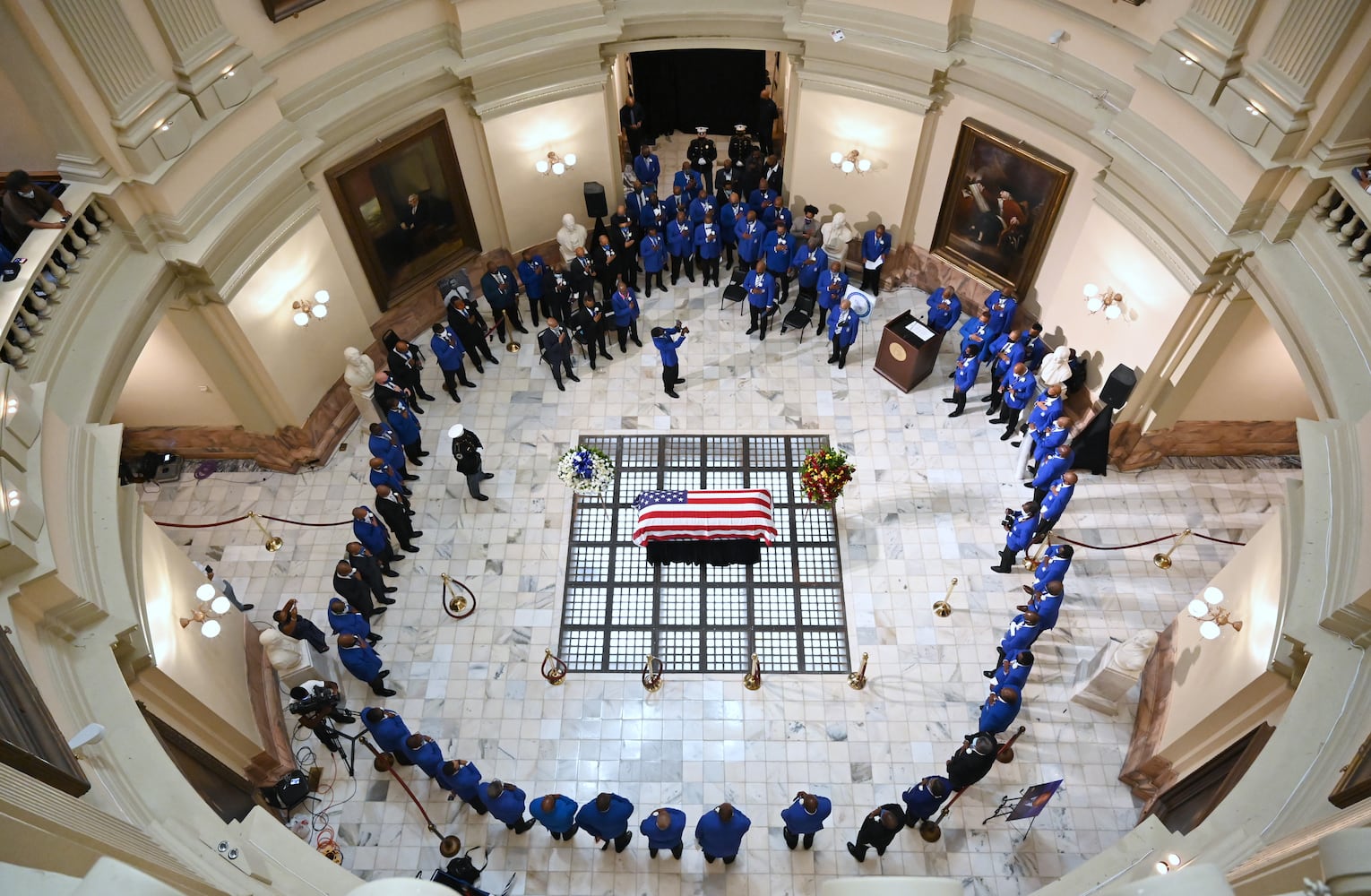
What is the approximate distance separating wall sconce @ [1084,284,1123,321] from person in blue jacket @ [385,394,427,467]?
30.5ft

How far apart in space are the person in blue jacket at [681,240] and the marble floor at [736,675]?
152 centimetres

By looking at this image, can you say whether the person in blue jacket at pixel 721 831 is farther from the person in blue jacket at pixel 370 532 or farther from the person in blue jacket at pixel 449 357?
the person in blue jacket at pixel 449 357

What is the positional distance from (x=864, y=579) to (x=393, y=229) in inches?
336

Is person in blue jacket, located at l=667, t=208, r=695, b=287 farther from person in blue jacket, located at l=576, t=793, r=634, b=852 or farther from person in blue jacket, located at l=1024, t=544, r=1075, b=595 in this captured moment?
person in blue jacket, located at l=576, t=793, r=634, b=852

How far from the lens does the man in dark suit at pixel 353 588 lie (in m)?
10.4

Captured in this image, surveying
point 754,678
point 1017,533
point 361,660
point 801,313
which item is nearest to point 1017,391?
point 1017,533

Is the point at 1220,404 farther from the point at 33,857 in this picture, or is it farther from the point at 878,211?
the point at 33,857

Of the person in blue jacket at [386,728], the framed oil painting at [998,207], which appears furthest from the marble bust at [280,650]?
the framed oil painting at [998,207]

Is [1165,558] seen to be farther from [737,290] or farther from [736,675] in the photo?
[737,290]

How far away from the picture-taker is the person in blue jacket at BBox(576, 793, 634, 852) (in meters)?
8.85

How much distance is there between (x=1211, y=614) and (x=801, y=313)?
24.7 ft

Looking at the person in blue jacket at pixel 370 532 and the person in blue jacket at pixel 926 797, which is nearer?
the person in blue jacket at pixel 926 797

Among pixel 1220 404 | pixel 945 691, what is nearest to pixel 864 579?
pixel 945 691

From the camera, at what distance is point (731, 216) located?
14.9m
